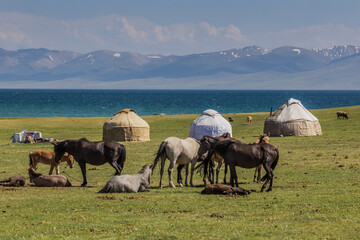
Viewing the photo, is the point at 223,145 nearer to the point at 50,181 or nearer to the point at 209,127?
the point at 50,181

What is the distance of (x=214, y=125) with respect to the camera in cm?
5006

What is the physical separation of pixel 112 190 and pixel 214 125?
29.3 m

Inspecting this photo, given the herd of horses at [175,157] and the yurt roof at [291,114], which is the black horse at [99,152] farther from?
the yurt roof at [291,114]

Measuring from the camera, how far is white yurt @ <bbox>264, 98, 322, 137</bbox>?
5416 cm

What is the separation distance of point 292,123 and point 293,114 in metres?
1.34

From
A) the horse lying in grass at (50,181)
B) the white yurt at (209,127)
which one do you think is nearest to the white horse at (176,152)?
the horse lying in grass at (50,181)

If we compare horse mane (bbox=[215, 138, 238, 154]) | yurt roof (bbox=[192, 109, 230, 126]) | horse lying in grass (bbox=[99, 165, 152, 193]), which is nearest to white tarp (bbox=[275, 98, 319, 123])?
yurt roof (bbox=[192, 109, 230, 126])

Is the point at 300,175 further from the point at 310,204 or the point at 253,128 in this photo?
the point at 253,128

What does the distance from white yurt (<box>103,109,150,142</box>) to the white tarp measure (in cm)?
1356

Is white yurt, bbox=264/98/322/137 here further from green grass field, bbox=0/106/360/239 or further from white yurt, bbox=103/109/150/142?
green grass field, bbox=0/106/360/239

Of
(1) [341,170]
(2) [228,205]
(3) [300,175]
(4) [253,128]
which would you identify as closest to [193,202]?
(2) [228,205]

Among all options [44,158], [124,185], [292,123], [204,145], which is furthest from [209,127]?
[124,185]

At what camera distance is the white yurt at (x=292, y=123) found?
54156mm

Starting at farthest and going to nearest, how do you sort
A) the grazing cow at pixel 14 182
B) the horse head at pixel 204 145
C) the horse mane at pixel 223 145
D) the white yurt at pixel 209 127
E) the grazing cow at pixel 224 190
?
the white yurt at pixel 209 127
the grazing cow at pixel 14 182
the horse head at pixel 204 145
the horse mane at pixel 223 145
the grazing cow at pixel 224 190
